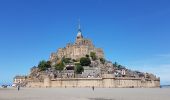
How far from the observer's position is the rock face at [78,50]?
134000 millimetres

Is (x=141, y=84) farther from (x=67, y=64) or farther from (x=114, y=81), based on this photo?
(x=67, y=64)

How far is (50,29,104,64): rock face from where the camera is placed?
134 metres

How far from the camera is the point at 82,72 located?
111500 millimetres

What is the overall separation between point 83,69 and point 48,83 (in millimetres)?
13456

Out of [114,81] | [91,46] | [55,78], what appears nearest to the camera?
[114,81]

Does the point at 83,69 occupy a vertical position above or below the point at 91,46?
below

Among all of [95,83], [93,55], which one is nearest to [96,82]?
[95,83]

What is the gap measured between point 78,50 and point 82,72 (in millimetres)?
23600

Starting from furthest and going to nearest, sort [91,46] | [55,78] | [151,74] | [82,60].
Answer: [91,46] < [151,74] < [82,60] < [55,78]

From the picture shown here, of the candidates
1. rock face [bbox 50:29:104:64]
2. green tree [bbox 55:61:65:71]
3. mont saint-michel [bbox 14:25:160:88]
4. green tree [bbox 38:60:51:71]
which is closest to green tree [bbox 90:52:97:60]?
mont saint-michel [bbox 14:25:160:88]

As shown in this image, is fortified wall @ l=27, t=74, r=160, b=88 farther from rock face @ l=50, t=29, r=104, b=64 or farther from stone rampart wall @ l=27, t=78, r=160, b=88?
rock face @ l=50, t=29, r=104, b=64

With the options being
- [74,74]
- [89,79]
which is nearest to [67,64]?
[74,74]

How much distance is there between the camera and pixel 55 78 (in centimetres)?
10794

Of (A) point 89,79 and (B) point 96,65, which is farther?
(B) point 96,65
